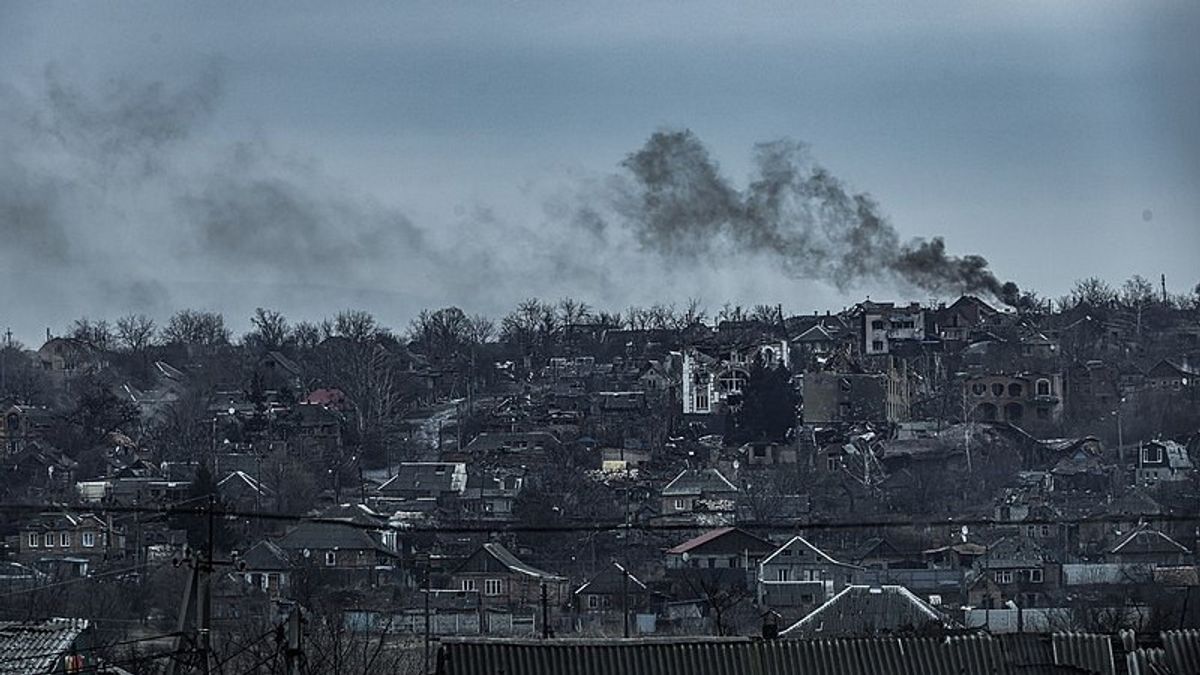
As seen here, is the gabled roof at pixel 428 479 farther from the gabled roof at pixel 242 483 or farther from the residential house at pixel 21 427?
the residential house at pixel 21 427

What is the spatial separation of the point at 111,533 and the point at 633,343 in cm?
3376

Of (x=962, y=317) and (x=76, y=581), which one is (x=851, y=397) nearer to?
(x=962, y=317)

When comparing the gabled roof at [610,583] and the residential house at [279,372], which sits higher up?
the residential house at [279,372]

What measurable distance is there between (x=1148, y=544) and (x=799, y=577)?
596 centimetres

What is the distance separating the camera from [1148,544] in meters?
33.6

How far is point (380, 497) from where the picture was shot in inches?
1687

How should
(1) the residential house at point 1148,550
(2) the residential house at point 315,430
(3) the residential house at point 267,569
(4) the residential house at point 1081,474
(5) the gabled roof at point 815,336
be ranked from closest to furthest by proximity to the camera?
(3) the residential house at point 267,569
(1) the residential house at point 1148,550
(4) the residential house at point 1081,474
(2) the residential house at point 315,430
(5) the gabled roof at point 815,336

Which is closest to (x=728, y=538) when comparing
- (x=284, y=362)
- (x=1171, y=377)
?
(x=1171, y=377)

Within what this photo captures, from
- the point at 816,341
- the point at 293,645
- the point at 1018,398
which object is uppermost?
the point at 816,341

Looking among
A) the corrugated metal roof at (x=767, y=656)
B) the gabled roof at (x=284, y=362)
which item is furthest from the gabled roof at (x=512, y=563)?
the gabled roof at (x=284, y=362)

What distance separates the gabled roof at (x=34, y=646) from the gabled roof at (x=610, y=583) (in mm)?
14792

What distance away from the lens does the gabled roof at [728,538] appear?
3297cm

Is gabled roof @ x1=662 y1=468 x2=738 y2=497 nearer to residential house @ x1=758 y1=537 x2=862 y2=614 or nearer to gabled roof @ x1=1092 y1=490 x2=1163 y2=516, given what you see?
gabled roof @ x1=1092 y1=490 x2=1163 y2=516

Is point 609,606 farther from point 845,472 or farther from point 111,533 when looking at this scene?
point 845,472
